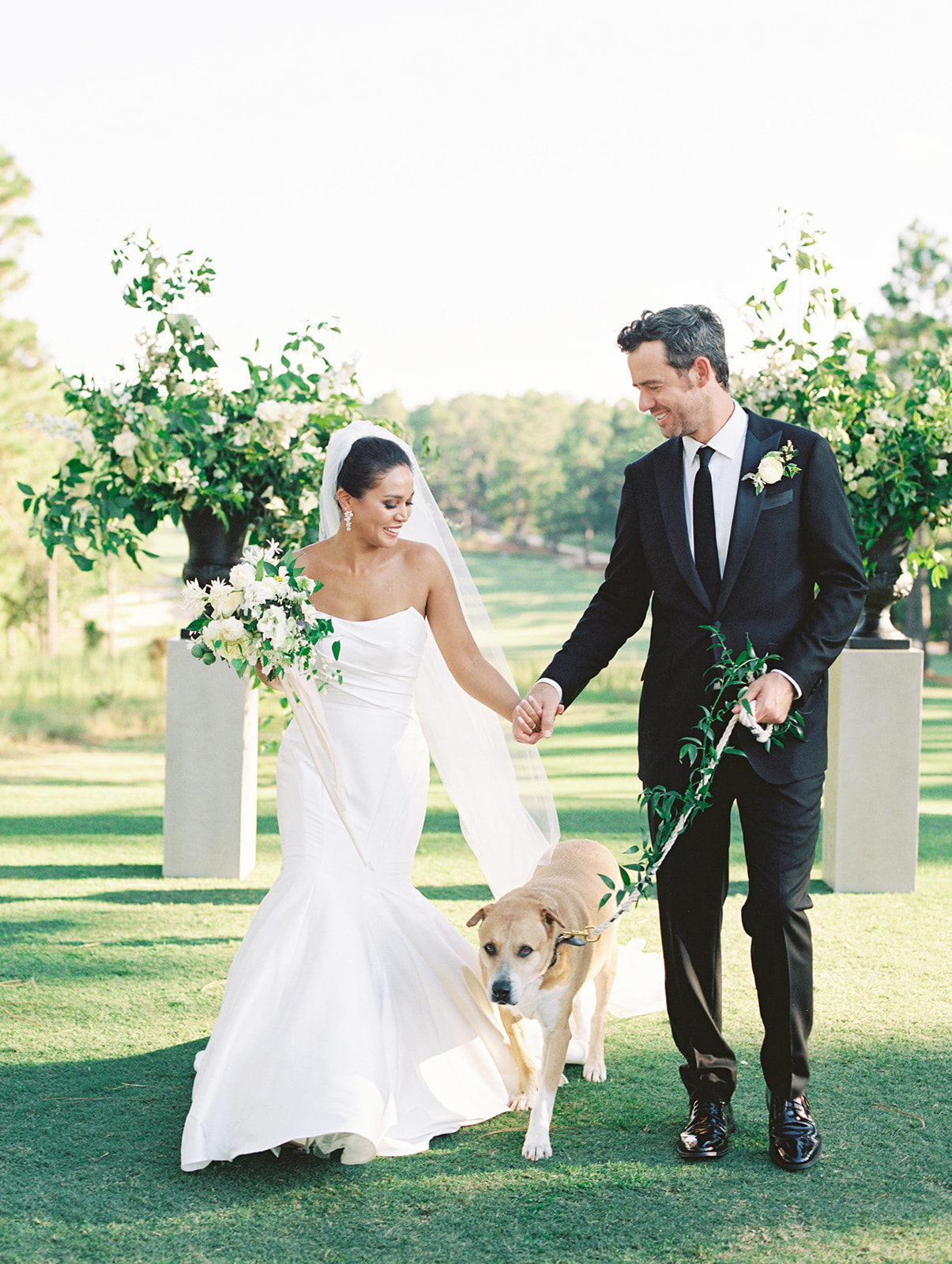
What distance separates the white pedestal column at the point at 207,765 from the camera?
6.46 m

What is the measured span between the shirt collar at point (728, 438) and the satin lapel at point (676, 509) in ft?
0.13

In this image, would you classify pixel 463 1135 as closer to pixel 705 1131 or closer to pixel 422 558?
pixel 705 1131

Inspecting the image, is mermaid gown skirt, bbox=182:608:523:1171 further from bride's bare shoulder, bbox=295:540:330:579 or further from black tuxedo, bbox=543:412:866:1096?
black tuxedo, bbox=543:412:866:1096

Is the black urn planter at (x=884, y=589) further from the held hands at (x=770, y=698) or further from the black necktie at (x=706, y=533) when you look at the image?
the held hands at (x=770, y=698)

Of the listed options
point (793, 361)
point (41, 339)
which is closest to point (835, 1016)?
point (793, 361)

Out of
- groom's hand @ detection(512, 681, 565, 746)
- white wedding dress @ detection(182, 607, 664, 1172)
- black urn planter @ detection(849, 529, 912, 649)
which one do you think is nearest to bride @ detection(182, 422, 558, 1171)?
white wedding dress @ detection(182, 607, 664, 1172)

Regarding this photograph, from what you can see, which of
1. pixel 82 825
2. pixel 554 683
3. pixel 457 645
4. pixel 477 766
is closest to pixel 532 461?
pixel 82 825

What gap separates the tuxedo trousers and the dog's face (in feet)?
1.21

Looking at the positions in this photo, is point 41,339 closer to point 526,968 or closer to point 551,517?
point 551,517

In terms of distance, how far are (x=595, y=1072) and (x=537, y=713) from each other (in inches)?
49.8

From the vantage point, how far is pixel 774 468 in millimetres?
3191

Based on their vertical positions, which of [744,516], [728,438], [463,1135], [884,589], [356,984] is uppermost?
[728,438]

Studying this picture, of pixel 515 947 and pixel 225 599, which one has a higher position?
pixel 225 599

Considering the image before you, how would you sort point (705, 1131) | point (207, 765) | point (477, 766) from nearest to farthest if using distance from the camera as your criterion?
1. point (705, 1131)
2. point (477, 766)
3. point (207, 765)
